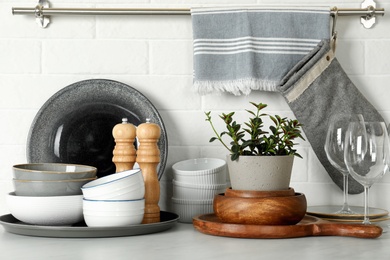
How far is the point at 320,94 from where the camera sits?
154 cm

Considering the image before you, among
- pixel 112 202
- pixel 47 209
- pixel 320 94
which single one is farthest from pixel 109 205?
pixel 320 94

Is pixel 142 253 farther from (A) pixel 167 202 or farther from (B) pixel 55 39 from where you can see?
(B) pixel 55 39

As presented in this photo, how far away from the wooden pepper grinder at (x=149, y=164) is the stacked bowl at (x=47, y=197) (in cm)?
14

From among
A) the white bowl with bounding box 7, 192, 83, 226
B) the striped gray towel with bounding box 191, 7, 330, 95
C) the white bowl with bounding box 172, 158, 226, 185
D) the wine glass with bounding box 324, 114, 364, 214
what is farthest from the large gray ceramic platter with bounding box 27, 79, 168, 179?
the wine glass with bounding box 324, 114, 364, 214

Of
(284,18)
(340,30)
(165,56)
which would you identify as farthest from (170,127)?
(340,30)

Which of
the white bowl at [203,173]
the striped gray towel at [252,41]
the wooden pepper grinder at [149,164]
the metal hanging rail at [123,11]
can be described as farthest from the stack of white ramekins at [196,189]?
the metal hanging rail at [123,11]

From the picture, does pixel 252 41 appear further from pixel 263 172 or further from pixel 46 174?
pixel 46 174

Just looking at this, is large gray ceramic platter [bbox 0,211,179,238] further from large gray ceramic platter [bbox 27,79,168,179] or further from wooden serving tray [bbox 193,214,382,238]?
large gray ceramic platter [bbox 27,79,168,179]

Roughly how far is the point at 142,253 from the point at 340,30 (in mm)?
850

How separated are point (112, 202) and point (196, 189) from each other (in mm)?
284

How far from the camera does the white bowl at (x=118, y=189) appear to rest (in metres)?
1.23

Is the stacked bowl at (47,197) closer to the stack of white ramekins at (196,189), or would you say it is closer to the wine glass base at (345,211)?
the stack of white ramekins at (196,189)

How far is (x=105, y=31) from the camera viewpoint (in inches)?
63.6

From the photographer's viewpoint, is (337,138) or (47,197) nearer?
(47,197)
